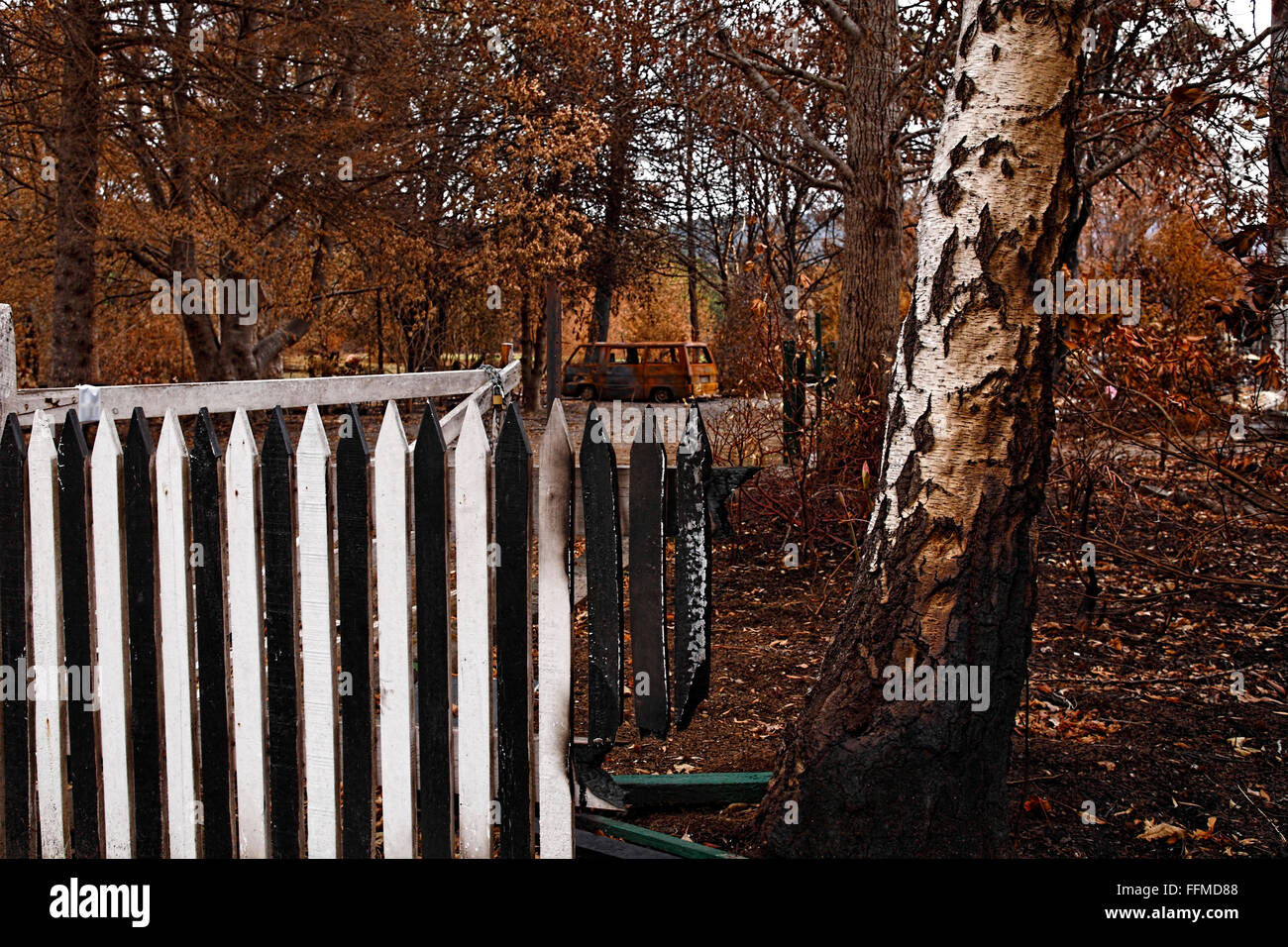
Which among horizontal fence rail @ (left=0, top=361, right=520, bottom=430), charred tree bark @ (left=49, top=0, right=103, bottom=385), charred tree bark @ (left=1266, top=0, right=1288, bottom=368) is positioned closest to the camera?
horizontal fence rail @ (left=0, top=361, right=520, bottom=430)

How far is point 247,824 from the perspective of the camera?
2867 millimetres

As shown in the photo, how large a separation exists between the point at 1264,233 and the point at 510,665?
12.1ft

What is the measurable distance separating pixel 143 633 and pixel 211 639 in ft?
0.66

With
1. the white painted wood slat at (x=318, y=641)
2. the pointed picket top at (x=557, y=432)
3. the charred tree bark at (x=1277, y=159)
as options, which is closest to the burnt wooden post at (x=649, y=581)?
the pointed picket top at (x=557, y=432)

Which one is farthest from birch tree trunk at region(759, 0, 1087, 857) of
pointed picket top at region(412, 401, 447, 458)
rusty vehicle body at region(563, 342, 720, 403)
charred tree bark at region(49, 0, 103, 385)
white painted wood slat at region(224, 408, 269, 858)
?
rusty vehicle body at region(563, 342, 720, 403)

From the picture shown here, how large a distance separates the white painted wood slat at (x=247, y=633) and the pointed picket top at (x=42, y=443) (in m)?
0.52

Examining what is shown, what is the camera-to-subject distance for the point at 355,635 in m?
2.73

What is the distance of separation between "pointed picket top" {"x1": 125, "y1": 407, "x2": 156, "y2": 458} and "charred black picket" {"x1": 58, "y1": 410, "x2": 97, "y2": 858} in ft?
0.37

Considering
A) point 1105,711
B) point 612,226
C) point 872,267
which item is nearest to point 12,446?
point 1105,711

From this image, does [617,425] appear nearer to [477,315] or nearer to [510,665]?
[477,315]

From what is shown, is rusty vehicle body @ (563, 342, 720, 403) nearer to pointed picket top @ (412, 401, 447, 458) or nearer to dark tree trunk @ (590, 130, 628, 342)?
dark tree trunk @ (590, 130, 628, 342)

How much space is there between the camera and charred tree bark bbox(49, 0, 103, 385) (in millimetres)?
12891

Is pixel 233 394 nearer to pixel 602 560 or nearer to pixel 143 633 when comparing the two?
pixel 143 633

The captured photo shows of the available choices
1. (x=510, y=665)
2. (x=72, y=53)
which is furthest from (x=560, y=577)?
(x=72, y=53)
